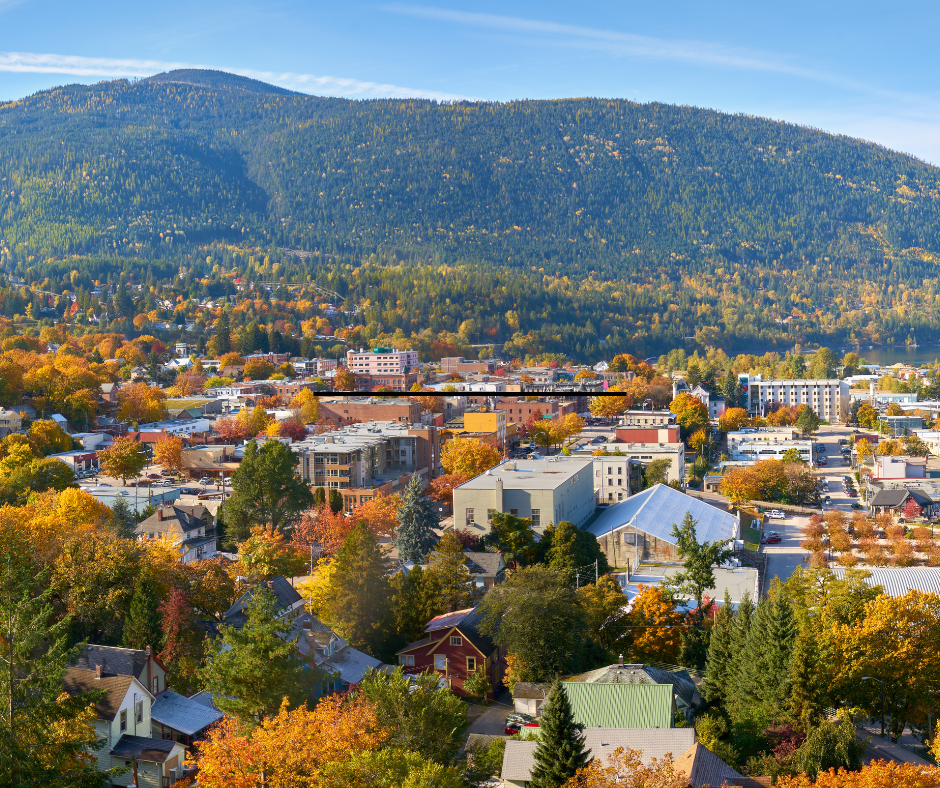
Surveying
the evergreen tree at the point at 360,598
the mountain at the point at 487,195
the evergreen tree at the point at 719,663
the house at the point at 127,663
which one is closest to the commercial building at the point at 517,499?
the evergreen tree at the point at 360,598

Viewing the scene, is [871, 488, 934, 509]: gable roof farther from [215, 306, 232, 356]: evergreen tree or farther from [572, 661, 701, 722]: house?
[215, 306, 232, 356]: evergreen tree

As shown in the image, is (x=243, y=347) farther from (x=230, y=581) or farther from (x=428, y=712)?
(x=428, y=712)

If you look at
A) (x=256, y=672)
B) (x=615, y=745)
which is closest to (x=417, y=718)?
(x=256, y=672)

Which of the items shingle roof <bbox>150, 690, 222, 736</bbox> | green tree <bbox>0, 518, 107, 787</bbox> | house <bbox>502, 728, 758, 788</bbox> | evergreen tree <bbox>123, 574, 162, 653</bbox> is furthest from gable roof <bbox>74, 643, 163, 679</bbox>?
house <bbox>502, 728, 758, 788</bbox>

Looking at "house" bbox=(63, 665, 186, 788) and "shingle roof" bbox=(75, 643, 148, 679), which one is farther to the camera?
"shingle roof" bbox=(75, 643, 148, 679)

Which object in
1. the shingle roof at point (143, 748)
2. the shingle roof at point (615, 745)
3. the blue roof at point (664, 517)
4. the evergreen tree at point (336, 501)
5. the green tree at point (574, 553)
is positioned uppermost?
the shingle roof at point (615, 745)

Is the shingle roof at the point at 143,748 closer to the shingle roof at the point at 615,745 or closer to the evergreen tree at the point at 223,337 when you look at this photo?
the shingle roof at the point at 615,745
